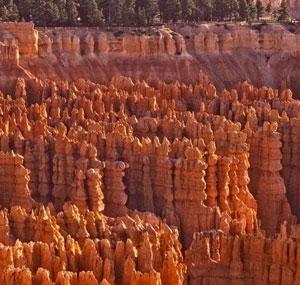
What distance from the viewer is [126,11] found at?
64.2 meters

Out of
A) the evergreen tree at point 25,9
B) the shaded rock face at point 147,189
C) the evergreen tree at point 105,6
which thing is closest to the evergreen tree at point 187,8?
the evergreen tree at point 105,6

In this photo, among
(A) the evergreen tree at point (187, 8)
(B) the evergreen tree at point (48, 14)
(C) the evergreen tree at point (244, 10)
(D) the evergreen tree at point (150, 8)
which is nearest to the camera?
(B) the evergreen tree at point (48, 14)

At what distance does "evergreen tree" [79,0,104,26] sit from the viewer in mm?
62250

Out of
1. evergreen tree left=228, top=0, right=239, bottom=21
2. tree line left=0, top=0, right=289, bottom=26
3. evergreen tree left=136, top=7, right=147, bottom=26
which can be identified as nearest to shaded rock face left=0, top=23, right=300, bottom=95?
evergreen tree left=136, top=7, right=147, bottom=26

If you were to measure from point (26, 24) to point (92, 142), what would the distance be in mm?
22756

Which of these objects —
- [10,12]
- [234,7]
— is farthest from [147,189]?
[234,7]

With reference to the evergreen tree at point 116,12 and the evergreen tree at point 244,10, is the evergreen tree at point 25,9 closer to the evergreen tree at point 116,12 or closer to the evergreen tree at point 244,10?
the evergreen tree at point 116,12

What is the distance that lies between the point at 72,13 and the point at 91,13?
4.68 ft

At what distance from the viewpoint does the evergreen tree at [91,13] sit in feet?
204

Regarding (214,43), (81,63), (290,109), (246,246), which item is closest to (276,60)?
(214,43)

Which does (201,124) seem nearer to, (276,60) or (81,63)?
Answer: (81,63)

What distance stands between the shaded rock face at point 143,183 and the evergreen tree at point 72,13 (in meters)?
9.38

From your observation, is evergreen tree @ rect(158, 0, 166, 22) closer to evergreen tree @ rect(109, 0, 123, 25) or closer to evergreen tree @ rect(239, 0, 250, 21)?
evergreen tree @ rect(109, 0, 123, 25)

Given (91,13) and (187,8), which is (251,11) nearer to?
(187,8)
